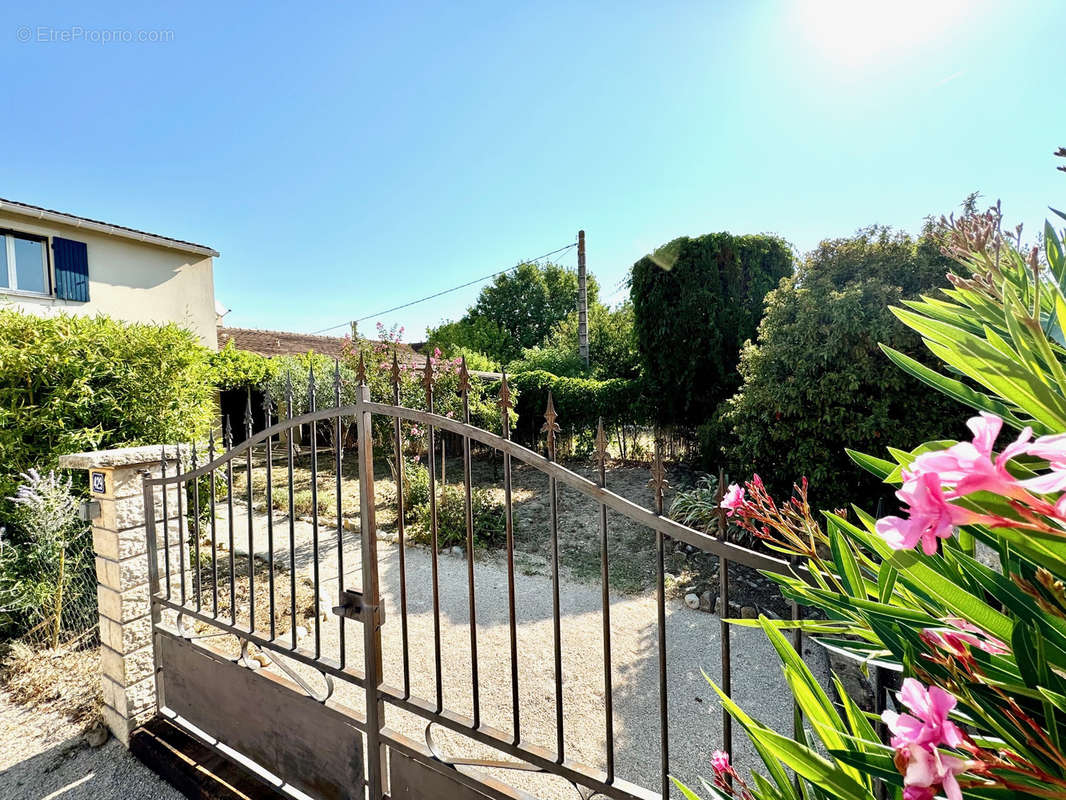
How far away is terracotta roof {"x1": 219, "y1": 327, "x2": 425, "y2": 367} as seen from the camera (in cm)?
1500

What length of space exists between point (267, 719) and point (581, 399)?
800 centimetres

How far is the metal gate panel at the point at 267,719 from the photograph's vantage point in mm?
1929

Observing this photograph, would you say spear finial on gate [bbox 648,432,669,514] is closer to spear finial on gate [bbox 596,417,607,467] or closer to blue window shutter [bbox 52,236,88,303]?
spear finial on gate [bbox 596,417,607,467]

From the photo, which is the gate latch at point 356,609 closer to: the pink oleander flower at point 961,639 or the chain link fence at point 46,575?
the pink oleander flower at point 961,639

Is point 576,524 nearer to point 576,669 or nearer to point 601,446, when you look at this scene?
point 576,669

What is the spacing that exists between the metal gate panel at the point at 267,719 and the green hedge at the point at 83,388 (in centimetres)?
252

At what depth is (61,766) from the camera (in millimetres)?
2455

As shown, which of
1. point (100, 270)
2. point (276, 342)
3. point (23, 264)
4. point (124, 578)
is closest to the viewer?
point (124, 578)

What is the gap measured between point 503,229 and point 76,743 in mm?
12757

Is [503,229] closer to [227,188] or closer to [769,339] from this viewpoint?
[227,188]

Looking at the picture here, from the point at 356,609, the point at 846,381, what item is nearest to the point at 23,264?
the point at 356,609

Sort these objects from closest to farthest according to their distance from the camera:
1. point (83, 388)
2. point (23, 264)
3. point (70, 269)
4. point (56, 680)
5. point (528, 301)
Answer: point (56, 680), point (83, 388), point (23, 264), point (70, 269), point (528, 301)

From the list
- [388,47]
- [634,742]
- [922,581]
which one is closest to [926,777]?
[922,581]

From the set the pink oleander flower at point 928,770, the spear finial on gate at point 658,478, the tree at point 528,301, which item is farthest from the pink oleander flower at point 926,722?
the tree at point 528,301
